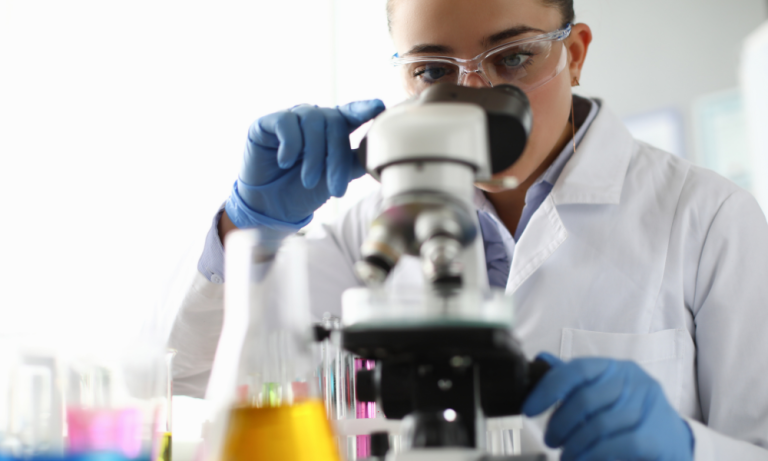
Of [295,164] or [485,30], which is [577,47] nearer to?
[485,30]

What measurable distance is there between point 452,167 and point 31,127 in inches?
89.4

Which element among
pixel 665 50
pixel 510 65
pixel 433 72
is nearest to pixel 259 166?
pixel 433 72

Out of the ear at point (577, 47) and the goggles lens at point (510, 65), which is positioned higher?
the ear at point (577, 47)

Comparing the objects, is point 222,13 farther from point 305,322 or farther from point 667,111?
point 305,322

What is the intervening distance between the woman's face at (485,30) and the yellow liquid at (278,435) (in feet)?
2.34

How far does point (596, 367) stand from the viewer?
628mm

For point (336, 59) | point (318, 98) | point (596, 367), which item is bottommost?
point (596, 367)

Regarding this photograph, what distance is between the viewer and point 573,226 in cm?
122

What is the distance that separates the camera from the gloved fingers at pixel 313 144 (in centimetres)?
88

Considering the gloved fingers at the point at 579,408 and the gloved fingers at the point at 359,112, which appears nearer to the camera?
the gloved fingers at the point at 579,408

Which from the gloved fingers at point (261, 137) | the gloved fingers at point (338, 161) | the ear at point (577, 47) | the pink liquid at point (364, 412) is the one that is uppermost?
the ear at point (577, 47)

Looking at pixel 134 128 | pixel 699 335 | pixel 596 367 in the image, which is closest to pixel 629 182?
pixel 699 335

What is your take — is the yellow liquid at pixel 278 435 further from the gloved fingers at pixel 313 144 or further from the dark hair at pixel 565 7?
the dark hair at pixel 565 7

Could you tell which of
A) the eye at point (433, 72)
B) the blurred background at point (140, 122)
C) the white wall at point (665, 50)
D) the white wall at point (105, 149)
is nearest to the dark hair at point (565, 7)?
the eye at point (433, 72)
